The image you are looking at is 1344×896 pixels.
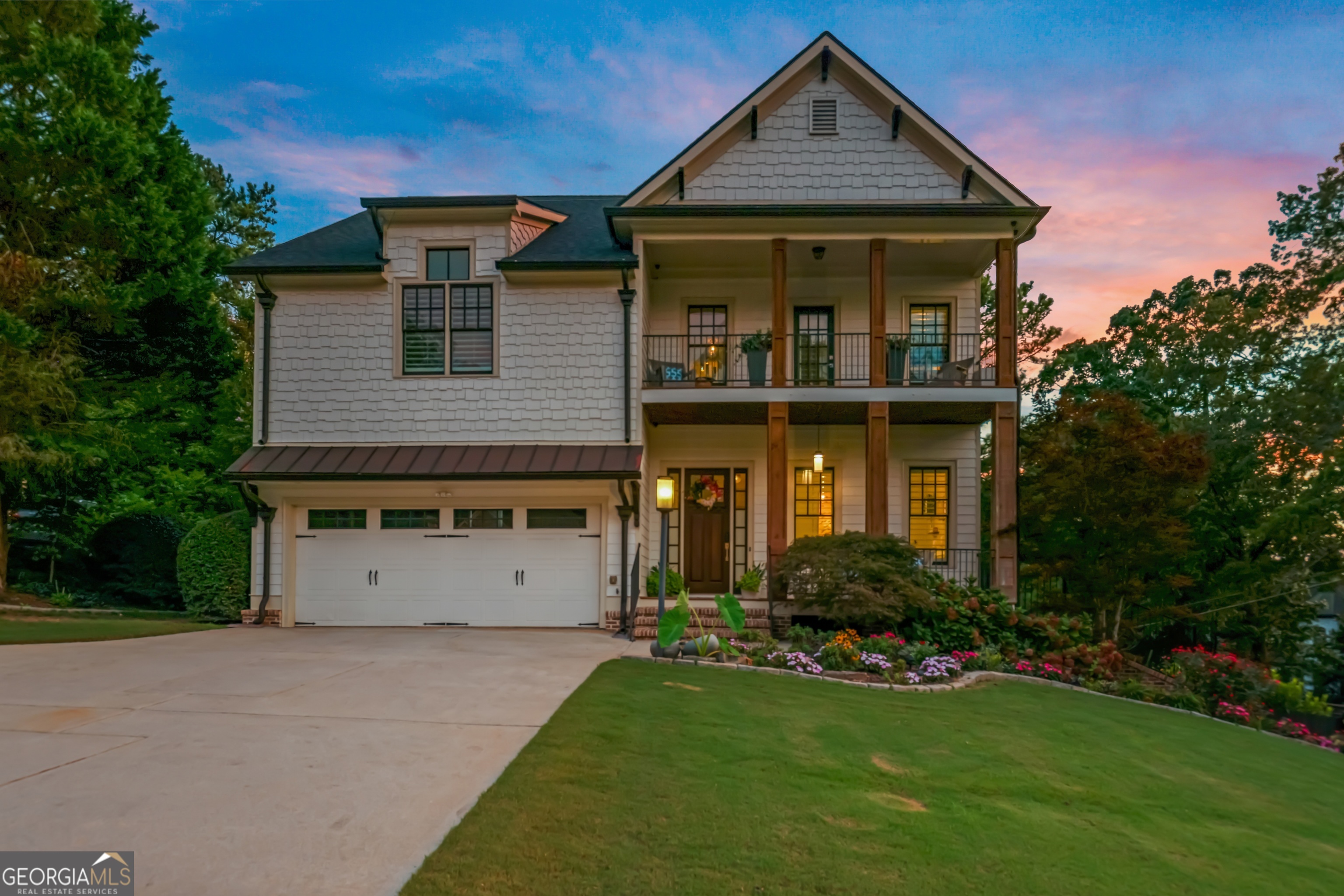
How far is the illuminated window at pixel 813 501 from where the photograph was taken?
15641mm

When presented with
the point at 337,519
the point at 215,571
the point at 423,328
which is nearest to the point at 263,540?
the point at 215,571

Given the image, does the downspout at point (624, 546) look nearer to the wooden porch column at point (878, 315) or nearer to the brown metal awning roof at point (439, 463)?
the brown metal awning roof at point (439, 463)

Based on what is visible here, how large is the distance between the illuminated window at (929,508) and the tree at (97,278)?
16.0 m

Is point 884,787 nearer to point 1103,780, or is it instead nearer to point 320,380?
point 1103,780

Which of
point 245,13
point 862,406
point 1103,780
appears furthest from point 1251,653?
point 245,13

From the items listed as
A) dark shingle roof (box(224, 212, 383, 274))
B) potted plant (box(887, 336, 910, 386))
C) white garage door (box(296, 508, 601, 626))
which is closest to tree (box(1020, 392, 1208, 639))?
potted plant (box(887, 336, 910, 386))

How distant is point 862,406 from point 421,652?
339 inches

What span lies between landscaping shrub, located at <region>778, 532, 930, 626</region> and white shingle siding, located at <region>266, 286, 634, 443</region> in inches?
160

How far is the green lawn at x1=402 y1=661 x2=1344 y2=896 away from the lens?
3.76 m

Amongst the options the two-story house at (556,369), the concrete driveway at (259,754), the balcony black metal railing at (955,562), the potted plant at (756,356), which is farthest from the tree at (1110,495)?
the concrete driveway at (259,754)

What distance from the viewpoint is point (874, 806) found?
4785 mm

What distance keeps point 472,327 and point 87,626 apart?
7.85 meters

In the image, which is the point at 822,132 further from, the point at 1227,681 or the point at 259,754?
the point at 259,754

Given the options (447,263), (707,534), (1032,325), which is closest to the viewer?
(447,263)
